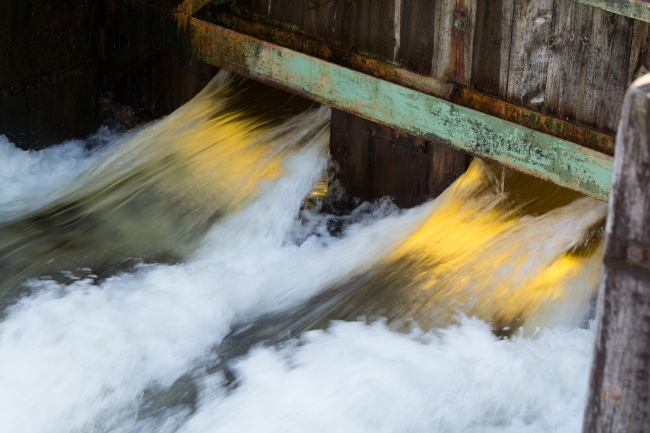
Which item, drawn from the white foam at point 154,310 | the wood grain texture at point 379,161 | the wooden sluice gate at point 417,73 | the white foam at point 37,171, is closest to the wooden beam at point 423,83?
the wooden sluice gate at point 417,73

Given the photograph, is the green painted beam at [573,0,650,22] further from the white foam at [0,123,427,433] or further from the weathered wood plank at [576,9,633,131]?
the white foam at [0,123,427,433]

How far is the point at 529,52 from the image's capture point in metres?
4.08

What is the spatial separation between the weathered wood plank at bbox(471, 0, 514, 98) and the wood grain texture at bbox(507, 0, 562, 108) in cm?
3

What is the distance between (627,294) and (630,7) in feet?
7.07

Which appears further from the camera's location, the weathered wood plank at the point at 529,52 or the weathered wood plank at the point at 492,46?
the weathered wood plank at the point at 492,46

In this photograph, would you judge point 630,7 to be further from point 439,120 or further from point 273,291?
point 273,291

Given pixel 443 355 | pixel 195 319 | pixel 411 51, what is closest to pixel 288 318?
pixel 195 319

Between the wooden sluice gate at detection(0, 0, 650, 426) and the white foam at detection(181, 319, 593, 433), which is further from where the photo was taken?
the wooden sluice gate at detection(0, 0, 650, 426)

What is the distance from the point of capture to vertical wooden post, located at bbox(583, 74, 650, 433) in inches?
54.8

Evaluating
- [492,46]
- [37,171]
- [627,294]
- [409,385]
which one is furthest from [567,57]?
[37,171]

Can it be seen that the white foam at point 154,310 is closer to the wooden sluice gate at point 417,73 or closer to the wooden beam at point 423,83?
the wooden sluice gate at point 417,73

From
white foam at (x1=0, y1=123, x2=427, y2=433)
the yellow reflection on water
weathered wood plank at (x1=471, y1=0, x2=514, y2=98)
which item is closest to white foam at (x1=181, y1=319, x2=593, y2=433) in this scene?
the yellow reflection on water

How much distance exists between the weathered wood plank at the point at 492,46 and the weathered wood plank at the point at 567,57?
0.74ft

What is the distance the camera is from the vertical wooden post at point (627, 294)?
4.57 ft
